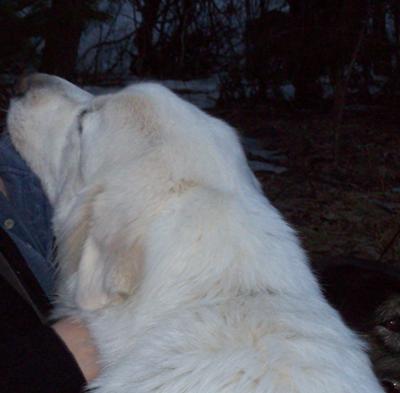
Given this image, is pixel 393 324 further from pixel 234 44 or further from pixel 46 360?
pixel 234 44

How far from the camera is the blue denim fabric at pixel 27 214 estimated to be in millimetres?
2544

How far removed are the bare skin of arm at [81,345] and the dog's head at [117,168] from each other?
4.7 inches

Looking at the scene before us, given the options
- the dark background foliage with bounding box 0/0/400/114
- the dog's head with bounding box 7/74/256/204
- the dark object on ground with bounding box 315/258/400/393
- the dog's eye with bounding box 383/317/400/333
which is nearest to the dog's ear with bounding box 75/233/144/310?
the dog's head with bounding box 7/74/256/204

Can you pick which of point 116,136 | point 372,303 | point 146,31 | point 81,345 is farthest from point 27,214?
point 146,31

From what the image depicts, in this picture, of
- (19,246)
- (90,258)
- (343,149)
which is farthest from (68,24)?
(90,258)

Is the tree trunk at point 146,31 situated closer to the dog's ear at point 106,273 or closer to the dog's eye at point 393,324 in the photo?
the dog's eye at point 393,324

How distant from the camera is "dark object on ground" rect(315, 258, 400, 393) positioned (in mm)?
3277

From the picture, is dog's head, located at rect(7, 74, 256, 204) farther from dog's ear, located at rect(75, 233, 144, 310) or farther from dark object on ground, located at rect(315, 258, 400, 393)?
dark object on ground, located at rect(315, 258, 400, 393)

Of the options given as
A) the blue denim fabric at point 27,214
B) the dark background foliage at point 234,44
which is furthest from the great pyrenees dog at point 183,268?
the dark background foliage at point 234,44

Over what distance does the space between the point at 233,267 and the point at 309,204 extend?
4350 mm

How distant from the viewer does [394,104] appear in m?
8.89

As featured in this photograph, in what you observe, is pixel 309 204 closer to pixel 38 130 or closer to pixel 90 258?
pixel 38 130

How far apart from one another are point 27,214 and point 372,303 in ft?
6.11

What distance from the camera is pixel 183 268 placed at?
1865 mm
